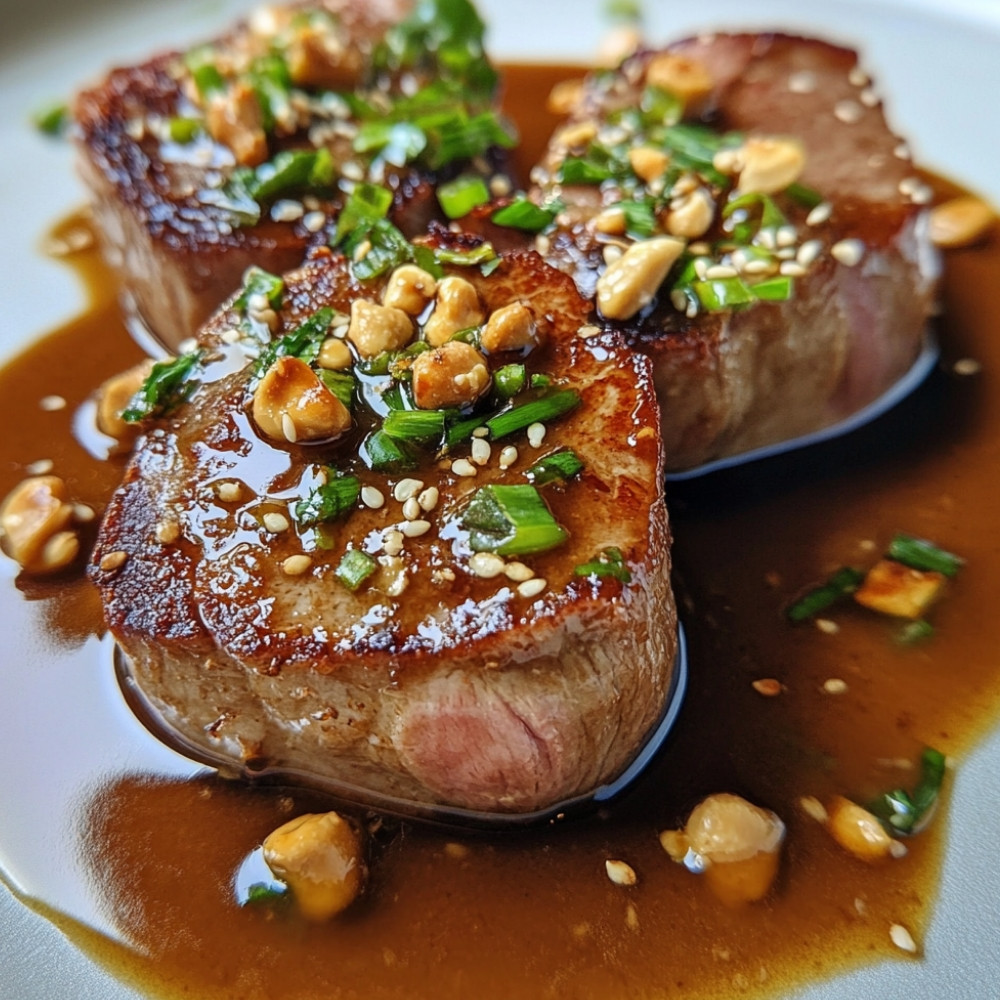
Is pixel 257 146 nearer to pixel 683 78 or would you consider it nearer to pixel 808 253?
pixel 683 78

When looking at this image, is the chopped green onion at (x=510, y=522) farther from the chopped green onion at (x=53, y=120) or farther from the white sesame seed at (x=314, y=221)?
the chopped green onion at (x=53, y=120)

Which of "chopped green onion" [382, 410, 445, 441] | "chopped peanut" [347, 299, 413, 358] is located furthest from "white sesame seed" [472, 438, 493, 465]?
"chopped peanut" [347, 299, 413, 358]

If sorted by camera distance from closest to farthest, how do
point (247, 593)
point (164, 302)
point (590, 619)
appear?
point (590, 619), point (247, 593), point (164, 302)

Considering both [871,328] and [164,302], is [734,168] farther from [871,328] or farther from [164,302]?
[164,302]

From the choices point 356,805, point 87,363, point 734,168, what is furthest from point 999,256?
point 87,363

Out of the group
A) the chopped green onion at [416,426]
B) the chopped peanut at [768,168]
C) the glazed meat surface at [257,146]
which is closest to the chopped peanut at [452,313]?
the chopped green onion at [416,426]

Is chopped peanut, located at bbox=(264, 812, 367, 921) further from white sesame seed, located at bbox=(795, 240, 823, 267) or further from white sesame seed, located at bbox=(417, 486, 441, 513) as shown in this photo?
white sesame seed, located at bbox=(795, 240, 823, 267)
